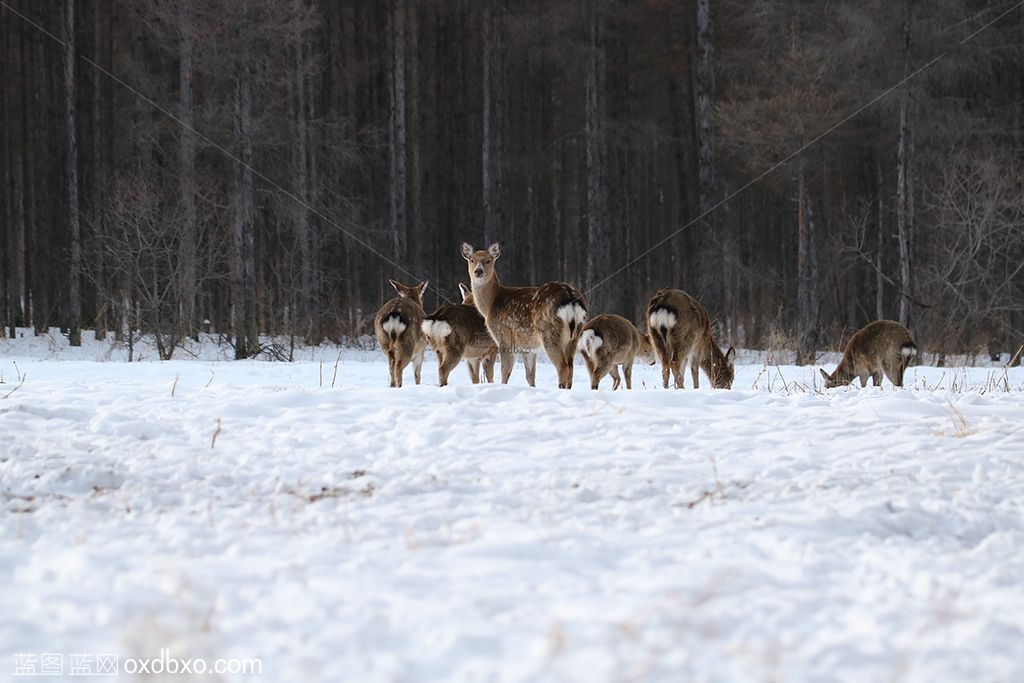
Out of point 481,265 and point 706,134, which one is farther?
point 706,134

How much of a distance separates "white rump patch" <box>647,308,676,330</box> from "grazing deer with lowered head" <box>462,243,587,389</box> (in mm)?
1246

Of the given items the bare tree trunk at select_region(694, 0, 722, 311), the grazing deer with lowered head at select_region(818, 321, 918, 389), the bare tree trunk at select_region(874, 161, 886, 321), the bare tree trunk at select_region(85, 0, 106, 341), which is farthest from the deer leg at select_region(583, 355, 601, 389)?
the bare tree trunk at select_region(85, 0, 106, 341)

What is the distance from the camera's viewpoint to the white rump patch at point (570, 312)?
9156 mm

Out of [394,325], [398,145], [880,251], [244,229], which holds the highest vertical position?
[398,145]

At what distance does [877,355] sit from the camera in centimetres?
1198

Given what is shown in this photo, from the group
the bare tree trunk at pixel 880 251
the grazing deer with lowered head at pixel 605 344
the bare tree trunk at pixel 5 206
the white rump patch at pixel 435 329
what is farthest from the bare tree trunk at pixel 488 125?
the bare tree trunk at pixel 5 206

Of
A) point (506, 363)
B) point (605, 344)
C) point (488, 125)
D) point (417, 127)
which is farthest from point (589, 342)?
point (417, 127)

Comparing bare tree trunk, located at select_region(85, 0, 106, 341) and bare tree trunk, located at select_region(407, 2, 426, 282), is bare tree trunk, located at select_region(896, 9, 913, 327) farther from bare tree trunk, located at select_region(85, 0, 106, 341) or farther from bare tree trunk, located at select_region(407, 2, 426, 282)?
bare tree trunk, located at select_region(85, 0, 106, 341)

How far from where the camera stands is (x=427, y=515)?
3.14 m

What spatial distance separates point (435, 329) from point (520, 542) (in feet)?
24.2

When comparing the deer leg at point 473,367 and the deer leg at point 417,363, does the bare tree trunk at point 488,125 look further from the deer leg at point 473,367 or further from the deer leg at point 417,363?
the deer leg at point 417,363

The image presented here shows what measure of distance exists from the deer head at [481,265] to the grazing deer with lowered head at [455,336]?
20.4 inches

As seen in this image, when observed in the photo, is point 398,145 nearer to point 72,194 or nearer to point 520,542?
point 72,194

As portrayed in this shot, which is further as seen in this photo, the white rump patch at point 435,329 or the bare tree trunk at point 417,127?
the bare tree trunk at point 417,127
